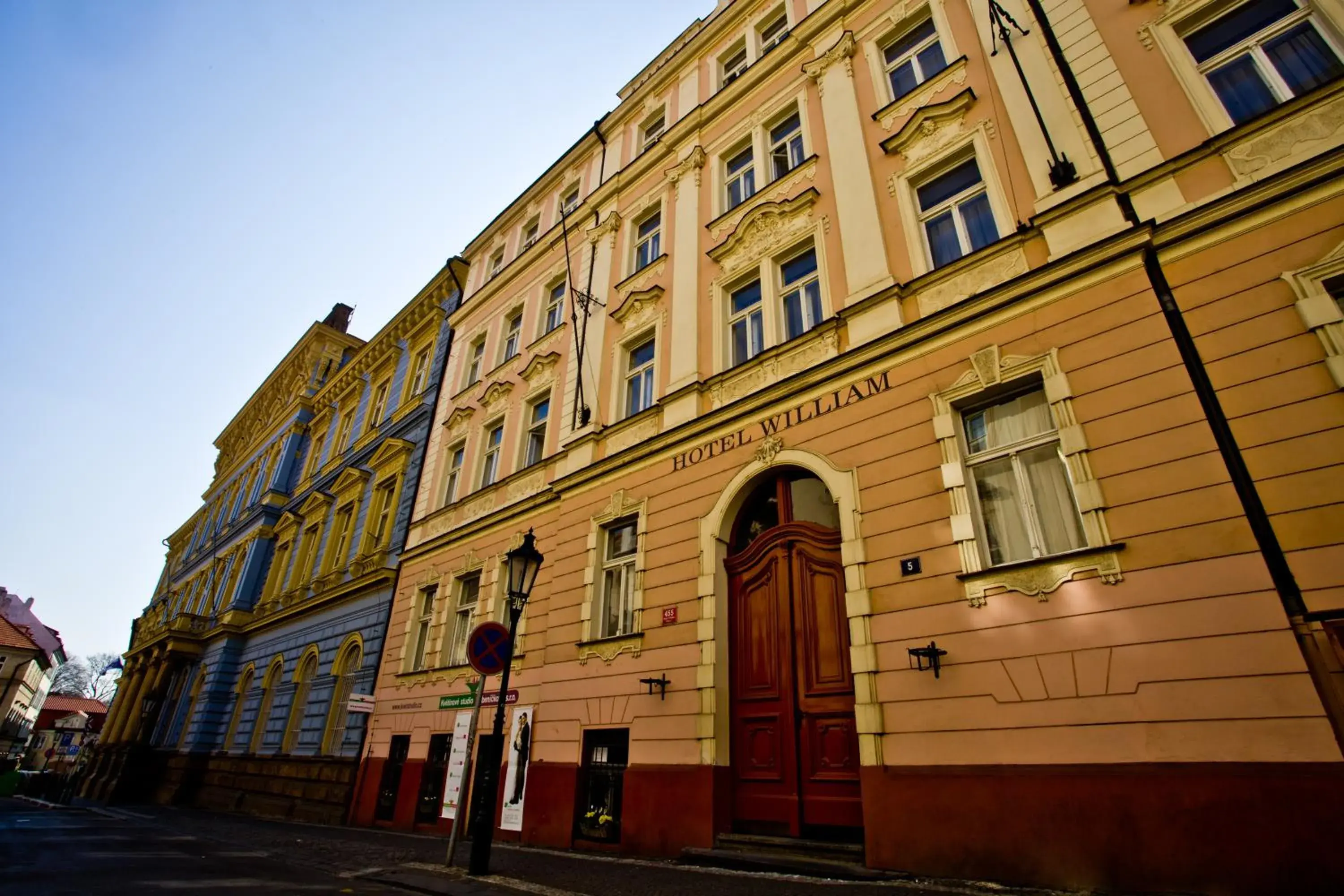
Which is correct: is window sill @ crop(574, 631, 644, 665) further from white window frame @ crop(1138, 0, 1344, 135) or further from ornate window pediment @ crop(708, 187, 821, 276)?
white window frame @ crop(1138, 0, 1344, 135)

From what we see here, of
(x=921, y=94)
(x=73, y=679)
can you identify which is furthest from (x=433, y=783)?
(x=73, y=679)

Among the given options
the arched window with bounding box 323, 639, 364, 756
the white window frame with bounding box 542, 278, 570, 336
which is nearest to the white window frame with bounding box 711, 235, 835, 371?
the white window frame with bounding box 542, 278, 570, 336

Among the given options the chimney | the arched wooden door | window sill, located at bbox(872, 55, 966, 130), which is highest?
the chimney

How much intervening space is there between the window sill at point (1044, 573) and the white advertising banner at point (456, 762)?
8921 millimetres

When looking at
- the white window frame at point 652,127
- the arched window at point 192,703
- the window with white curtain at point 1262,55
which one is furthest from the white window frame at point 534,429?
the arched window at point 192,703

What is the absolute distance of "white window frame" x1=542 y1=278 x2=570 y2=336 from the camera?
15.9m

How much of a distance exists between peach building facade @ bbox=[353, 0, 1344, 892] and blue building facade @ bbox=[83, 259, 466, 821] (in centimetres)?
459

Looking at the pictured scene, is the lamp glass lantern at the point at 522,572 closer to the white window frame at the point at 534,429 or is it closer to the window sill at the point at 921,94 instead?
the white window frame at the point at 534,429

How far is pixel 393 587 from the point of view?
631 inches

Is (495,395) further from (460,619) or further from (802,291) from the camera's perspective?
(802,291)

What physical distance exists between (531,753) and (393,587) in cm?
760

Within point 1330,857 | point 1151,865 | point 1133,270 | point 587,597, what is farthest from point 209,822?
point 1133,270

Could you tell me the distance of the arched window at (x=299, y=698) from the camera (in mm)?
17875

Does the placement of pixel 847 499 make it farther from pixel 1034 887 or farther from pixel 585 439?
pixel 585 439
